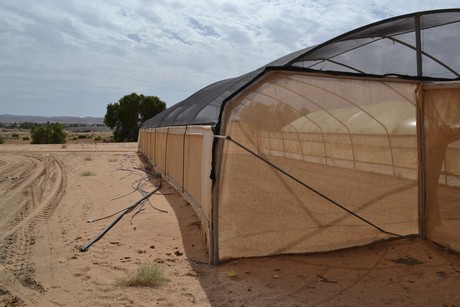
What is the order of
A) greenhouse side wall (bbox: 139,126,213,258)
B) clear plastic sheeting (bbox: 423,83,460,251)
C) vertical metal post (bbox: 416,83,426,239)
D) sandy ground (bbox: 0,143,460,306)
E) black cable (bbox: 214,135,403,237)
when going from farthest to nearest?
vertical metal post (bbox: 416,83,426,239) < greenhouse side wall (bbox: 139,126,213,258) < clear plastic sheeting (bbox: 423,83,460,251) < black cable (bbox: 214,135,403,237) < sandy ground (bbox: 0,143,460,306)

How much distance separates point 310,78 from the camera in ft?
21.7

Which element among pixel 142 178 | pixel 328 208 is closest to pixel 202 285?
pixel 328 208

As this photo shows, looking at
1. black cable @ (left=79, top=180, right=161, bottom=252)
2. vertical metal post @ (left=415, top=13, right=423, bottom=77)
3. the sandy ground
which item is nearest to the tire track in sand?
the sandy ground

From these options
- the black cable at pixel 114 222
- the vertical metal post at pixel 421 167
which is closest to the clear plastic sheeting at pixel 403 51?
the vertical metal post at pixel 421 167

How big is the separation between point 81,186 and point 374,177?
11.2 m

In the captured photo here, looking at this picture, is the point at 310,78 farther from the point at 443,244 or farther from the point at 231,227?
the point at 443,244

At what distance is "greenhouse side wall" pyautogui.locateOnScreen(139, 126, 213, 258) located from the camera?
7257mm

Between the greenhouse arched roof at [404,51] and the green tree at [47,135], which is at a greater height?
the greenhouse arched roof at [404,51]

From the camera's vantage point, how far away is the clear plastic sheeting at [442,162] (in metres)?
6.82

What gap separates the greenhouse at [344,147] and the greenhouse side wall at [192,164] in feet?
0.36

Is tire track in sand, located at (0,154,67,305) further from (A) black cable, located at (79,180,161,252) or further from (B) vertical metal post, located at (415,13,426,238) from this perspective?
(B) vertical metal post, located at (415,13,426,238)

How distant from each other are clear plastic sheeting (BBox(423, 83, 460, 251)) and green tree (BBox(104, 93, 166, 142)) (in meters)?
52.5

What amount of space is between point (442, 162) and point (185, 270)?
4565mm

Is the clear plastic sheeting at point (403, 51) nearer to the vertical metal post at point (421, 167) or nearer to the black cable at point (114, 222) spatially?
the vertical metal post at point (421, 167)
